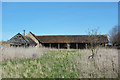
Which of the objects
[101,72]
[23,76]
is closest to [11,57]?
[23,76]

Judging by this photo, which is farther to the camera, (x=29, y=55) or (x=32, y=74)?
(x=29, y=55)

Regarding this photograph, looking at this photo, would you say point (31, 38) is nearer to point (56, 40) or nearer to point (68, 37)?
point (56, 40)

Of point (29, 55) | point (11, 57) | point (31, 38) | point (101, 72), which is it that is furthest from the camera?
point (31, 38)

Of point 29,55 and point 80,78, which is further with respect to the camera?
point 29,55

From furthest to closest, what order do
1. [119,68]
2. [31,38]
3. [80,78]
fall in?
[31,38] → [119,68] → [80,78]

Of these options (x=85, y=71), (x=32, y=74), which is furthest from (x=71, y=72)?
(x=32, y=74)

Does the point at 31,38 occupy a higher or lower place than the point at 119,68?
higher

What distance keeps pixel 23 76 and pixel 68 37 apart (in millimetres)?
26061

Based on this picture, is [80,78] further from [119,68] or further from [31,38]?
[31,38]

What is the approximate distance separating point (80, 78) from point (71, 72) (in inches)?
34.0

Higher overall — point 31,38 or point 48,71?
point 31,38

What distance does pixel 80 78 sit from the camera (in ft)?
18.9

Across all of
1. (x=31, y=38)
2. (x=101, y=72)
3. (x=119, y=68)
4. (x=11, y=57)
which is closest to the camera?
(x=101, y=72)

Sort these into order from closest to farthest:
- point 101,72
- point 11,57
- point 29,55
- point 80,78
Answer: point 80,78 < point 101,72 < point 11,57 < point 29,55
